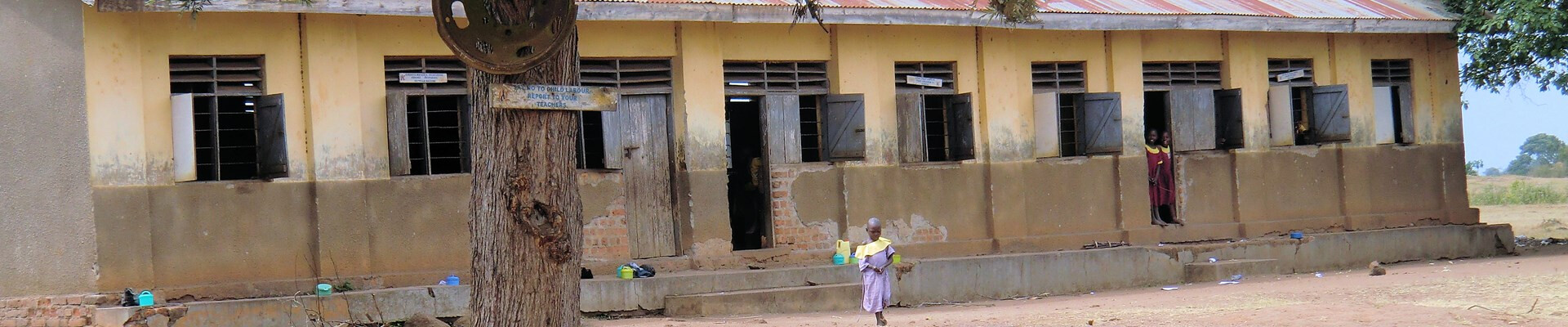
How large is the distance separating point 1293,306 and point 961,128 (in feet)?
14.1

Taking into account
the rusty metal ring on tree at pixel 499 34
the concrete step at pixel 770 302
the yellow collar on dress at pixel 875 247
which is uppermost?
the rusty metal ring on tree at pixel 499 34

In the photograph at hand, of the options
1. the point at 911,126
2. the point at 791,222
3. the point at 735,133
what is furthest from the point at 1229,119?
the point at 791,222

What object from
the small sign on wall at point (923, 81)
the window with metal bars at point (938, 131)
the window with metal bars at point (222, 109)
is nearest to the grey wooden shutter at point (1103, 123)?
the window with metal bars at point (938, 131)

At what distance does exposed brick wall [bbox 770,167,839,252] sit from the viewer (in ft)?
46.0

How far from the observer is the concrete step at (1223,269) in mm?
16109

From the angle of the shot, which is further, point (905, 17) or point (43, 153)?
point (905, 17)

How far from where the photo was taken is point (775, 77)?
14.1 meters

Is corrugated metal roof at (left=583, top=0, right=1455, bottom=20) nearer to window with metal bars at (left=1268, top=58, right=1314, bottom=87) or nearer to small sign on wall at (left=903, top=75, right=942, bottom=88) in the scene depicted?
window with metal bars at (left=1268, top=58, right=1314, bottom=87)

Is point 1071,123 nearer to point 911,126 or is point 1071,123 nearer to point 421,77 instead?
point 911,126

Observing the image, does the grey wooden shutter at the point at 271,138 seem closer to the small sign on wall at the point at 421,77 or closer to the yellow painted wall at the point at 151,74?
the yellow painted wall at the point at 151,74

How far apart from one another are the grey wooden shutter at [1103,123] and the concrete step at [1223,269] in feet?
4.98

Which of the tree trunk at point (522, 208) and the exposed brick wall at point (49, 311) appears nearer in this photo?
the tree trunk at point (522, 208)

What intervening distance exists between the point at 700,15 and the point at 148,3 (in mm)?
4345

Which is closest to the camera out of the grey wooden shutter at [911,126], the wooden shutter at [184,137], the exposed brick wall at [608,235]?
the wooden shutter at [184,137]
